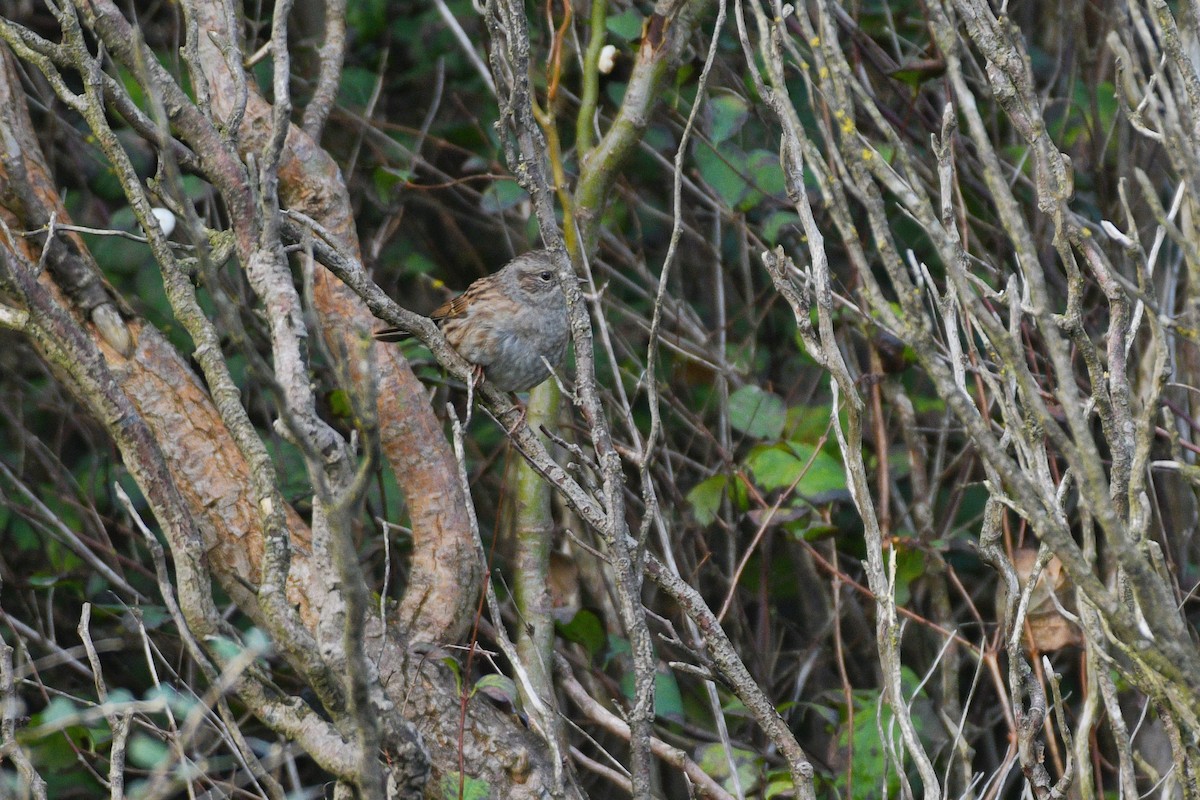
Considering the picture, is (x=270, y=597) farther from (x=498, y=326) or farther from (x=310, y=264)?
(x=498, y=326)

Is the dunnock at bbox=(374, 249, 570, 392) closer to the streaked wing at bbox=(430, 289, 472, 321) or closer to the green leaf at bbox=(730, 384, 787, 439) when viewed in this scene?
the streaked wing at bbox=(430, 289, 472, 321)

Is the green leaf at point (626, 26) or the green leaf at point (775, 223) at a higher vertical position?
the green leaf at point (626, 26)

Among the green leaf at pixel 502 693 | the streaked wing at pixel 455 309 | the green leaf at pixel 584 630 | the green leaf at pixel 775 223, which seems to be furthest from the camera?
the streaked wing at pixel 455 309

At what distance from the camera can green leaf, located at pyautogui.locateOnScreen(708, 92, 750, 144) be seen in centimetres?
354

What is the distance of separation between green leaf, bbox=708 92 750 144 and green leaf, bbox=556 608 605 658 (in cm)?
142

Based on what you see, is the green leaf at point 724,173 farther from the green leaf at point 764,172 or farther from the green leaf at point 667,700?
the green leaf at point 667,700

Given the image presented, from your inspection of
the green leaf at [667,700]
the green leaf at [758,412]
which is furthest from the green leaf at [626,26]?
the green leaf at [667,700]

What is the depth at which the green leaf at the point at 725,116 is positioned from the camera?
3543 mm

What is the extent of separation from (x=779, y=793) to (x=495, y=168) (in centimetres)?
251

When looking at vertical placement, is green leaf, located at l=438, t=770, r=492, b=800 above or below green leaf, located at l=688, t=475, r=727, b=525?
below

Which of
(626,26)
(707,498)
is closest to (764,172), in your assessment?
(626,26)

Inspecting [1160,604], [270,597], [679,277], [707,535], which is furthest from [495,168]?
[1160,604]

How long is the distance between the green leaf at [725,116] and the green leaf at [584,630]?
1.42m

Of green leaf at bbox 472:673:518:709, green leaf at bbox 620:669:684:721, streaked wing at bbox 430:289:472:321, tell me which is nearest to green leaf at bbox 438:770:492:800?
green leaf at bbox 472:673:518:709
